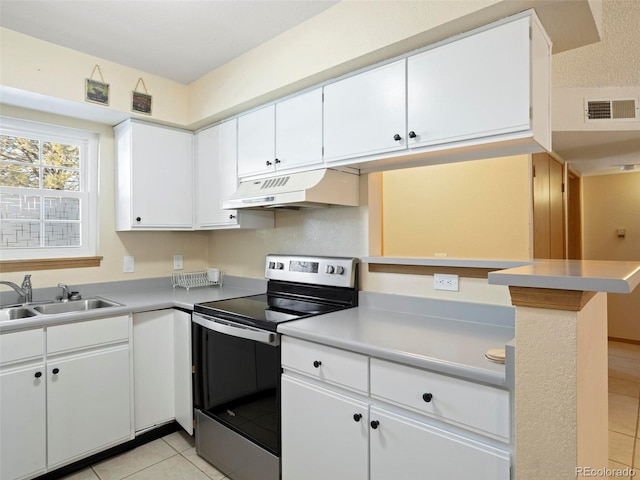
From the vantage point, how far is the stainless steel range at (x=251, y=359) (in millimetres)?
1825

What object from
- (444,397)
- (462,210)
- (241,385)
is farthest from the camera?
(462,210)

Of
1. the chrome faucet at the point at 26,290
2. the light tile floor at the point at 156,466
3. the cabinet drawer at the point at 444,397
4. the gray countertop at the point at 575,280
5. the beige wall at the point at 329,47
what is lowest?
the light tile floor at the point at 156,466

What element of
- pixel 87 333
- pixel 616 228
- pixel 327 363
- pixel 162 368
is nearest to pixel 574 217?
pixel 616 228

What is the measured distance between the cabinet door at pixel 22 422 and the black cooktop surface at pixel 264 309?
85 centimetres

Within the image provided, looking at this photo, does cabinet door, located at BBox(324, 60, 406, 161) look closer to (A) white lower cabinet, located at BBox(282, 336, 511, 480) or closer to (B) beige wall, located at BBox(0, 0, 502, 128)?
(B) beige wall, located at BBox(0, 0, 502, 128)

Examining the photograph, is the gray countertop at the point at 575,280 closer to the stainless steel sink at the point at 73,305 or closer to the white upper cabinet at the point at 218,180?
the white upper cabinet at the point at 218,180

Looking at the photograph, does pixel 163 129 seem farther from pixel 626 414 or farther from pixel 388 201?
pixel 626 414

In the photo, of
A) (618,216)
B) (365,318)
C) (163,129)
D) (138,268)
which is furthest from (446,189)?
(618,216)

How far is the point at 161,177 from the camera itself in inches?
109

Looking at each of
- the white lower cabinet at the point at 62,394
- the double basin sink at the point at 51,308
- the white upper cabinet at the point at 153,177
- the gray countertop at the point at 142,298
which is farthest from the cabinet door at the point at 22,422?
the white upper cabinet at the point at 153,177

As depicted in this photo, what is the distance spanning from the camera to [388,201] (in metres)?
3.77

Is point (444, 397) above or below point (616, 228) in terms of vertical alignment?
below

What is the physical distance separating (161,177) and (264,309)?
1.34 meters

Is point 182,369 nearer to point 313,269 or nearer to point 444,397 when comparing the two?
point 313,269
